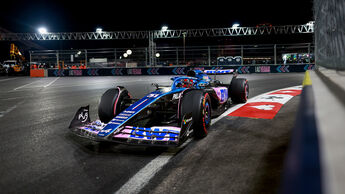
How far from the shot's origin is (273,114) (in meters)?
5.57

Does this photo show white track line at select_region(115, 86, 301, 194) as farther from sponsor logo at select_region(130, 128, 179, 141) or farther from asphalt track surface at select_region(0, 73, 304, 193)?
sponsor logo at select_region(130, 128, 179, 141)

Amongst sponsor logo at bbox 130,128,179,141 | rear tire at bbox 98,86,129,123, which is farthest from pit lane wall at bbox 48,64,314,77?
sponsor logo at bbox 130,128,179,141

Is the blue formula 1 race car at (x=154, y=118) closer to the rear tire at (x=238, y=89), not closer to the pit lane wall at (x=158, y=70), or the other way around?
the rear tire at (x=238, y=89)

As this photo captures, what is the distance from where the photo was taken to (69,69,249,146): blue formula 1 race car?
3398 mm

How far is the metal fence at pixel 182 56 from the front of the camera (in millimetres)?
22875

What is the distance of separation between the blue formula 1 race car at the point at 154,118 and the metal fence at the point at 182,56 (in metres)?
18.7

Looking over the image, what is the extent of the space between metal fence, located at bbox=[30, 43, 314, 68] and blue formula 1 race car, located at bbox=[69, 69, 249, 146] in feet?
61.3

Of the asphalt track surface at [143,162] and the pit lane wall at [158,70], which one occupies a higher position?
the pit lane wall at [158,70]

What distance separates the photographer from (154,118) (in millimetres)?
4562

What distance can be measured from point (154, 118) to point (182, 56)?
65.7ft

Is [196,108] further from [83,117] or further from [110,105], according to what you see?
[83,117]

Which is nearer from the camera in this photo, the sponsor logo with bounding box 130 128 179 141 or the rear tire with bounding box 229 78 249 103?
the sponsor logo with bounding box 130 128 179 141

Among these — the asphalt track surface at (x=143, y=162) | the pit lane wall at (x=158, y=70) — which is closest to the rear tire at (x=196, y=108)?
the asphalt track surface at (x=143, y=162)

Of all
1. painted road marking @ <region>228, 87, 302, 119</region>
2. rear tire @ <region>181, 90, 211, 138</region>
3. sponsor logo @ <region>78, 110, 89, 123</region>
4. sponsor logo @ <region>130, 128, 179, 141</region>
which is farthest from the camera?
painted road marking @ <region>228, 87, 302, 119</region>
